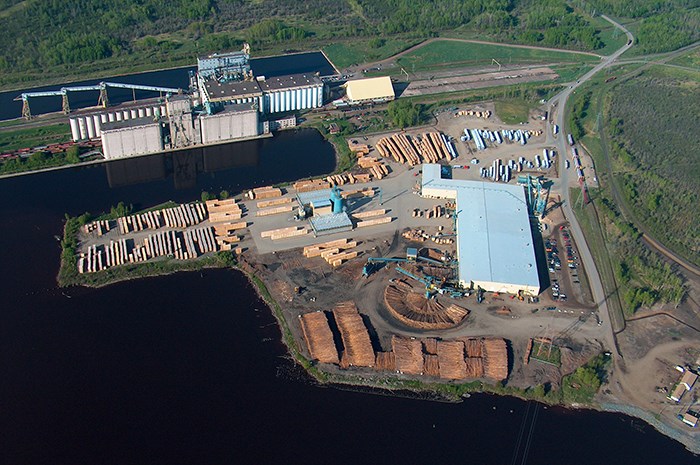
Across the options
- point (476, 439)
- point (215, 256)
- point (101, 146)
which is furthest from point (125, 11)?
point (476, 439)

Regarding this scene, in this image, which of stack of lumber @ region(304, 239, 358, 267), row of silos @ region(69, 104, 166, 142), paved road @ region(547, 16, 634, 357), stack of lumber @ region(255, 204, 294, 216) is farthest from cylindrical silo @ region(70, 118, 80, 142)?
paved road @ region(547, 16, 634, 357)

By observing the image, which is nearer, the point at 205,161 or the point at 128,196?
the point at 128,196

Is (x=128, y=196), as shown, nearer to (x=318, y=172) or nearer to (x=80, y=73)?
(x=318, y=172)

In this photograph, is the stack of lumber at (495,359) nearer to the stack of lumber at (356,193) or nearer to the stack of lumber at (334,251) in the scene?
the stack of lumber at (334,251)

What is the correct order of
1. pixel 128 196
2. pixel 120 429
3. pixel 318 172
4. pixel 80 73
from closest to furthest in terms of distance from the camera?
pixel 120 429 → pixel 128 196 → pixel 318 172 → pixel 80 73

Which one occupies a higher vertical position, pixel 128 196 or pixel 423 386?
pixel 128 196

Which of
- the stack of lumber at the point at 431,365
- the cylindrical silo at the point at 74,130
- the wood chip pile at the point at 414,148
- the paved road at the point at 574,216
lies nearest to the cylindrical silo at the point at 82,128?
the cylindrical silo at the point at 74,130

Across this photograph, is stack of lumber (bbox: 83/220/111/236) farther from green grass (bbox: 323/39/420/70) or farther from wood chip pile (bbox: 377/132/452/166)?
green grass (bbox: 323/39/420/70)
